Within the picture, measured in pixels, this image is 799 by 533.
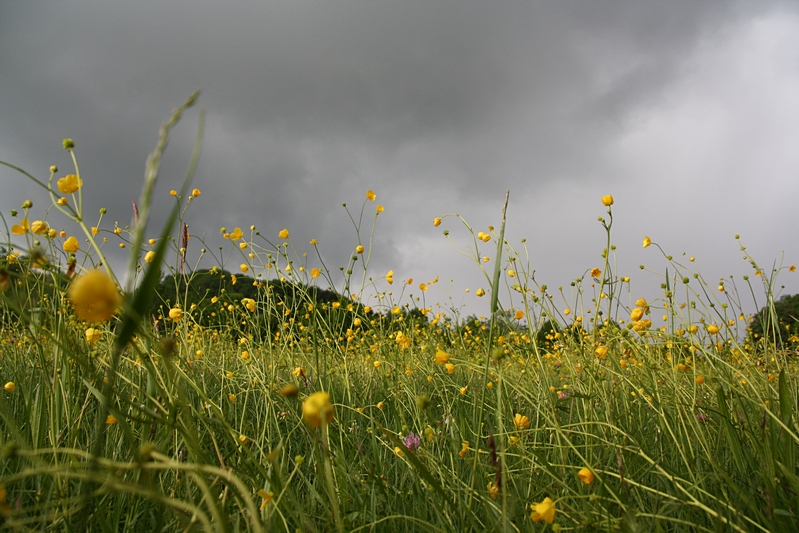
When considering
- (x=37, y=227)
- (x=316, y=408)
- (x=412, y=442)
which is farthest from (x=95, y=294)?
(x=412, y=442)

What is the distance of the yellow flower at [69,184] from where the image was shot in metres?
1.12

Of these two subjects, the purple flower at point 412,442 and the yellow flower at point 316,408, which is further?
the purple flower at point 412,442

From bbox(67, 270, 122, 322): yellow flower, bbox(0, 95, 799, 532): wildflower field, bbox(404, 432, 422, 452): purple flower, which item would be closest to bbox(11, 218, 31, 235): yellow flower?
bbox(0, 95, 799, 532): wildflower field

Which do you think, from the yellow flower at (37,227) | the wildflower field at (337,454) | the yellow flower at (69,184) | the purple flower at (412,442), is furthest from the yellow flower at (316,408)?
the yellow flower at (37,227)

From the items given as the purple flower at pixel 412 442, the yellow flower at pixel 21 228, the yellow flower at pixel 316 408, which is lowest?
the purple flower at pixel 412 442

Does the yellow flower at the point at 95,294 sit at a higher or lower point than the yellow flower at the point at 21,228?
lower

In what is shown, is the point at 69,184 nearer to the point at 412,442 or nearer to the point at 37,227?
the point at 37,227

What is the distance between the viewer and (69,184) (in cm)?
114

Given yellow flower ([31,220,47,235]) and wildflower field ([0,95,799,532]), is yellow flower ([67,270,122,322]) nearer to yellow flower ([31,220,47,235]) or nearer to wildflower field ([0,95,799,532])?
wildflower field ([0,95,799,532])

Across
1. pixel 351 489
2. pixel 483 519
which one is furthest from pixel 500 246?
pixel 351 489

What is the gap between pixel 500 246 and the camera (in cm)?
79

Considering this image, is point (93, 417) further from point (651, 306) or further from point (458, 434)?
point (651, 306)

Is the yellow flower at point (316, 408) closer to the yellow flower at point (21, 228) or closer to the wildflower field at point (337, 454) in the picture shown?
the wildflower field at point (337, 454)

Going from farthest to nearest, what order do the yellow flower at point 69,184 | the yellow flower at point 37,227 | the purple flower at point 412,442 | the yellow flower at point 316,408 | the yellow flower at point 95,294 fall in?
the purple flower at point 412,442 → the yellow flower at point 37,227 → the yellow flower at point 69,184 → the yellow flower at point 316,408 → the yellow flower at point 95,294
